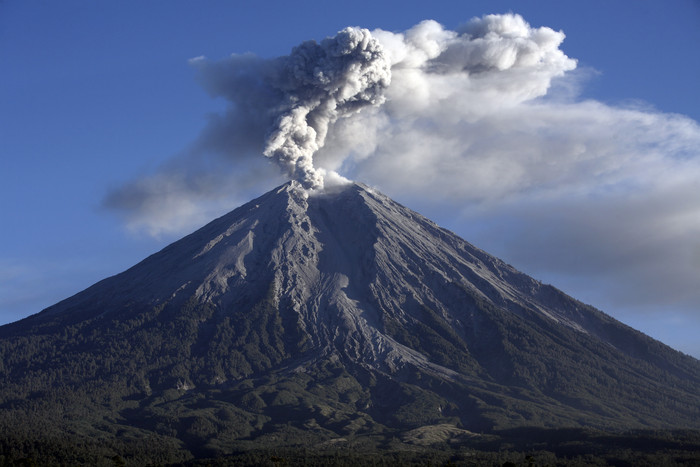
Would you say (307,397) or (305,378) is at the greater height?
(305,378)

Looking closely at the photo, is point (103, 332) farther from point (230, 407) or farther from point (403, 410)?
point (403, 410)

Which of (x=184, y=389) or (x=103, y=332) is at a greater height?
(x=103, y=332)

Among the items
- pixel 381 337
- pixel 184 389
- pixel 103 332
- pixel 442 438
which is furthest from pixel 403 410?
pixel 103 332

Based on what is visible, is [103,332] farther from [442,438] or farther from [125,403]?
[442,438]

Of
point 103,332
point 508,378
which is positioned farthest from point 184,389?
point 508,378

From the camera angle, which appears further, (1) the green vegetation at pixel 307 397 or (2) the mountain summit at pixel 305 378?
(2) the mountain summit at pixel 305 378

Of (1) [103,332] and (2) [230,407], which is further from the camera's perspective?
(1) [103,332]

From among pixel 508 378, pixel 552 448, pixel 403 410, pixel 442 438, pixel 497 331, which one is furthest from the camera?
pixel 497 331

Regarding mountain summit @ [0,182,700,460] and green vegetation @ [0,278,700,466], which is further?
mountain summit @ [0,182,700,460]

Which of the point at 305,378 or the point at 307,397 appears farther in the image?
the point at 305,378

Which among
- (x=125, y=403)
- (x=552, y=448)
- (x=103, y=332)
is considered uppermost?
(x=103, y=332)

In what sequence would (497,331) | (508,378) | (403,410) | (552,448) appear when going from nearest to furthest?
1. (552,448)
2. (403,410)
3. (508,378)
4. (497,331)
